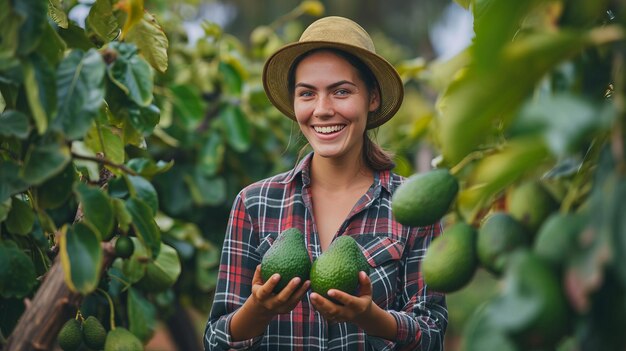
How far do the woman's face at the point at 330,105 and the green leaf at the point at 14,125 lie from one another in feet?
2.63

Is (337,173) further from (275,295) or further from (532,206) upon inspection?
(532,206)

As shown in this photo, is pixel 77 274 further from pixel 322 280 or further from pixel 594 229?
pixel 594 229

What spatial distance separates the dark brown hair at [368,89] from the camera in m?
2.11

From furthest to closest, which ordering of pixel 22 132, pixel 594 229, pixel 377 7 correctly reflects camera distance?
pixel 377 7
pixel 22 132
pixel 594 229

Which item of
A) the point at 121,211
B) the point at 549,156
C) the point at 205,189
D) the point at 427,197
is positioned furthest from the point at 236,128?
the point at 549,156

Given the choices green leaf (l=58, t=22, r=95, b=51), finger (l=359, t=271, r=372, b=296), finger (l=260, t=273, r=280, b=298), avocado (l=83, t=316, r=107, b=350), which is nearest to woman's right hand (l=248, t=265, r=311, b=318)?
finger (l=260, t=273, r=280, b=298)

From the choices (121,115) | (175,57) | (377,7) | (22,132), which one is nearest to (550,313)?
(22,132)

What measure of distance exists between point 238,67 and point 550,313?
3.41 meters

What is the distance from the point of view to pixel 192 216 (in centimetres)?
425

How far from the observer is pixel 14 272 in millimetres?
1564

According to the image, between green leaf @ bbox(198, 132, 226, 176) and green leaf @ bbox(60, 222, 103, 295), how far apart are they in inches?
107

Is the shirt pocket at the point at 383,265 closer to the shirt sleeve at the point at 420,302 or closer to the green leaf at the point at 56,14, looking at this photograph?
the shirt sleeve at the point at 420,302

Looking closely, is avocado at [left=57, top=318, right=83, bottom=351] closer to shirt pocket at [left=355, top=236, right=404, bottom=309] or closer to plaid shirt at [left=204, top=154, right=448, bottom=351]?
plaid shirt at [left=204, top=154, right=448, bottom=351]

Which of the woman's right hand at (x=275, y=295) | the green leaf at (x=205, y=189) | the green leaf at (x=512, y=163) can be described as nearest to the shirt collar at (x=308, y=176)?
the woman's right hand at (x=275, y=295)
